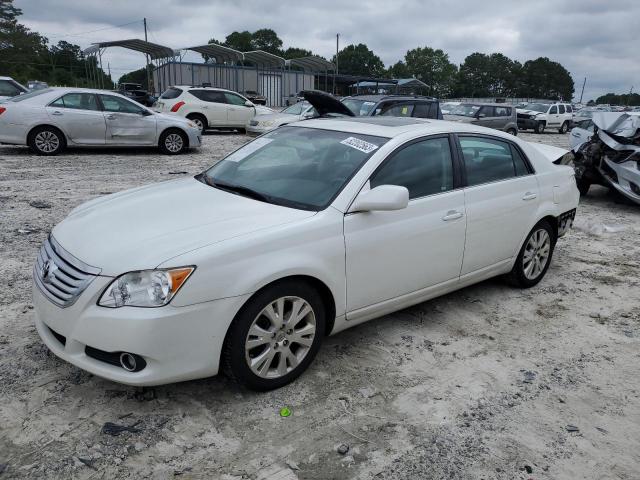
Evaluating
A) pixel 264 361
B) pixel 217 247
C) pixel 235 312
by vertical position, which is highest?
pixel 217 247

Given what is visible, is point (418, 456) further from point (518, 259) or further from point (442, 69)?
point (442, 69)

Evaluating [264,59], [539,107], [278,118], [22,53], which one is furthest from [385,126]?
[22,53]

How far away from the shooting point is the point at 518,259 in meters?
4.71

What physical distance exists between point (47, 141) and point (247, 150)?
875 centimetres

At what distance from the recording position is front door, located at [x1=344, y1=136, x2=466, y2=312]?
3.34 metres

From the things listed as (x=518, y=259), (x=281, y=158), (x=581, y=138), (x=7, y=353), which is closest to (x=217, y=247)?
(x=281, y=158)

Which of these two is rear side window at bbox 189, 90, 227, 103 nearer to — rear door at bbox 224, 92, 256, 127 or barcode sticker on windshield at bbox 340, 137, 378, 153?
rear door at bbox 224, 92, 256, 127

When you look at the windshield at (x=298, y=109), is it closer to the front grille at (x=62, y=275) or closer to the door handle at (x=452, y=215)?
the door handle at (x=452, y=215)

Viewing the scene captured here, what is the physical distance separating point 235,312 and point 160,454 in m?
0.77

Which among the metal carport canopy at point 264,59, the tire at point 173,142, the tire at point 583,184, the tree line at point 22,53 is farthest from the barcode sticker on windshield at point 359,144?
the tree line at point 22,53

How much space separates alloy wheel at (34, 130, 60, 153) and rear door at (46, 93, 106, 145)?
0.89 ft

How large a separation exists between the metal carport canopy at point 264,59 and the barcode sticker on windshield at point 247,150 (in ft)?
103

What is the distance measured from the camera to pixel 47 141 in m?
11.1

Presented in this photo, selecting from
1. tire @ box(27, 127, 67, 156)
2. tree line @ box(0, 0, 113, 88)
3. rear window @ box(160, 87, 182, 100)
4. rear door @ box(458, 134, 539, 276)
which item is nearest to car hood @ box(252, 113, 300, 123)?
rear window @ box(160, 87, 182, 100)
